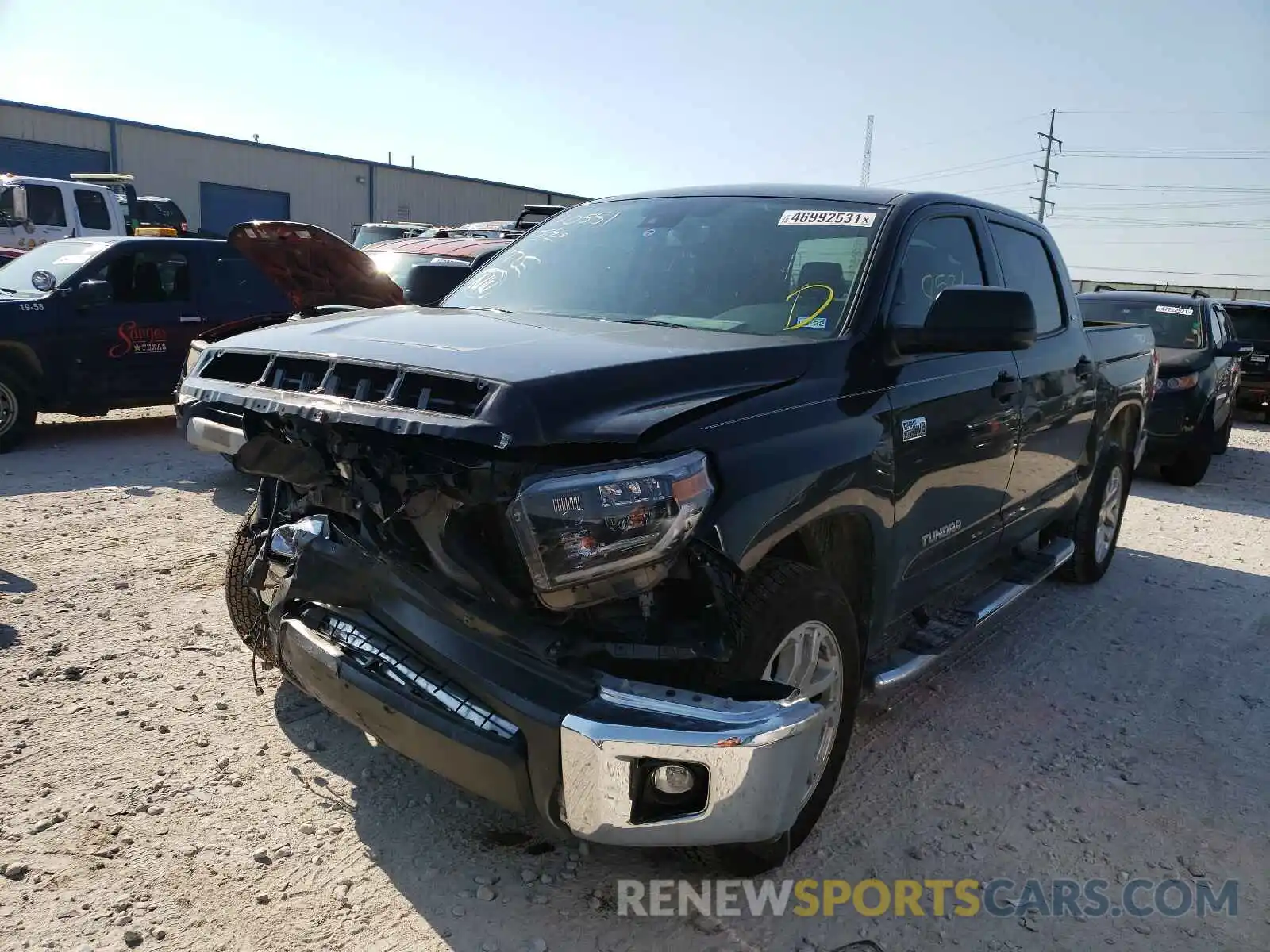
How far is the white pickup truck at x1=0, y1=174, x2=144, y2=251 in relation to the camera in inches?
556

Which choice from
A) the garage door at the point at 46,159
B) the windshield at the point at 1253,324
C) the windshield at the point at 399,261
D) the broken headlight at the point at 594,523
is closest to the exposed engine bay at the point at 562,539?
the broken headlight at the point at 594,523

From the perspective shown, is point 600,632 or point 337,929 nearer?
point 600,632

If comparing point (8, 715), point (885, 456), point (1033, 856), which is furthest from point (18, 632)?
point (1033, 856)

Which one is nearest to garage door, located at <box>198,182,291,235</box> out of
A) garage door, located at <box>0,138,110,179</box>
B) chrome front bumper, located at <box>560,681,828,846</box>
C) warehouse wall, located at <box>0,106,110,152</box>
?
garage door, located at <box>0,138,110,179</box>

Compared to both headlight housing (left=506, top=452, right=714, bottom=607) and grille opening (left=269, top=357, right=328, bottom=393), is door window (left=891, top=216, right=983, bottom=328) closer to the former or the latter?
headlight housing (left=506, top=452, right=714, bottom=607)

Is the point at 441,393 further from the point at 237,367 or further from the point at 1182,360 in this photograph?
A: the point at 1182,360

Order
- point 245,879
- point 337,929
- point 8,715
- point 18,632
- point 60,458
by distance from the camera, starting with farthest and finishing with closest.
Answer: point 60,458, point 18,632, point 8,715, point 245,879, point 337,929

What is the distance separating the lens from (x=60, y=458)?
7.82 m

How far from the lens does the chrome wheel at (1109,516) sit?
18.7 ft

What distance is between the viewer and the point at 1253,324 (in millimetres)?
14039

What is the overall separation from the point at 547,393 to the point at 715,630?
689 millimetres

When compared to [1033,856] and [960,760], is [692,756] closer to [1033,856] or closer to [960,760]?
[1033,856]

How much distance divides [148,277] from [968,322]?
26.2 feet

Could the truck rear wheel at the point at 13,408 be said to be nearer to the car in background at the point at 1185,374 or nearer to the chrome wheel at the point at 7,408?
the chrome wheel at the point at 7,408
